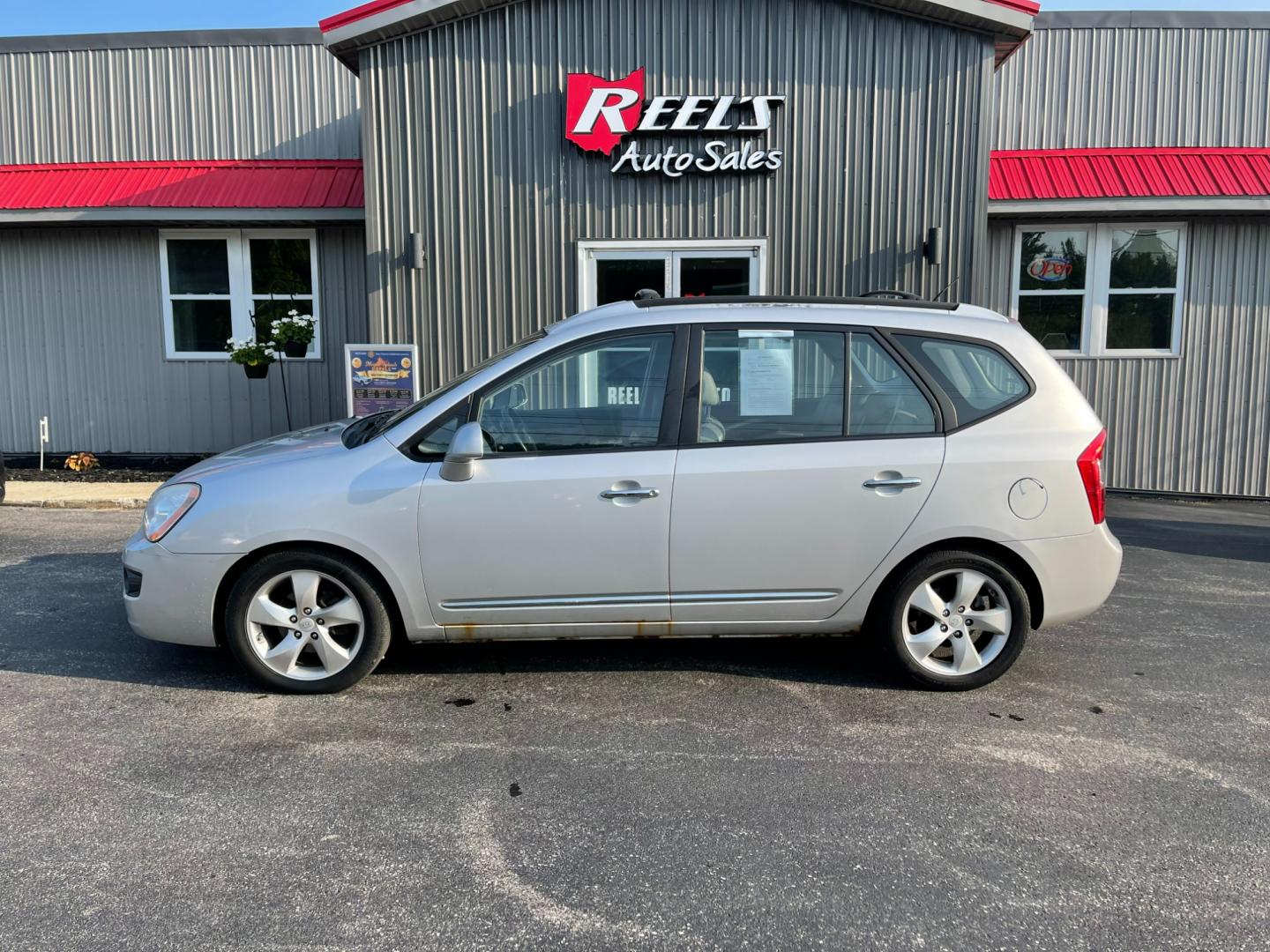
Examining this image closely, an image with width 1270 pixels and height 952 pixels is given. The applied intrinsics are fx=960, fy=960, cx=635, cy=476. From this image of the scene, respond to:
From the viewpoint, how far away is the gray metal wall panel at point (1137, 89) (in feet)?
38.1

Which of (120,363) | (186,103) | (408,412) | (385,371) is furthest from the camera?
(186,103)

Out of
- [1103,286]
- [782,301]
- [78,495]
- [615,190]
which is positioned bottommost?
[78,495]

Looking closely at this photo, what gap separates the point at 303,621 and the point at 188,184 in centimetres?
923

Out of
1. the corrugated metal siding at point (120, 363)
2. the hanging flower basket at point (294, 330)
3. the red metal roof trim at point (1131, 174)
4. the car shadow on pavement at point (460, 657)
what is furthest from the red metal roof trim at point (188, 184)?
the red metal roof trim at point (1131, 174)

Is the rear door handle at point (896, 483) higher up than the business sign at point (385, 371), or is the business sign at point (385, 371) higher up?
the business sign at point (385, 371)

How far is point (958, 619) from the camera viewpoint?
4.49 m

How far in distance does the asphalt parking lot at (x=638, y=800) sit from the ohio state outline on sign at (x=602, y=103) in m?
6.42

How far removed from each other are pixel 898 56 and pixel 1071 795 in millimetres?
8301

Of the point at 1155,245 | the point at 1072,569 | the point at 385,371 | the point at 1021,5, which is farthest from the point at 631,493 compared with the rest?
the point at 1155,245

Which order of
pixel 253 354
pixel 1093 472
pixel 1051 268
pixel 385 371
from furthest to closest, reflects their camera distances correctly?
pixel 253 354 → pixel 1051 268 → pixel 385 371 → pixel 1093 472

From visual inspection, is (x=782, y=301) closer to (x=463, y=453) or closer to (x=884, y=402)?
(x=884, y=402)

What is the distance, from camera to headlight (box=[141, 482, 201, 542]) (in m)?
4.40

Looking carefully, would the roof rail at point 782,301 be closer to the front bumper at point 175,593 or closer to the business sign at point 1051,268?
the front bumper at point 175,593

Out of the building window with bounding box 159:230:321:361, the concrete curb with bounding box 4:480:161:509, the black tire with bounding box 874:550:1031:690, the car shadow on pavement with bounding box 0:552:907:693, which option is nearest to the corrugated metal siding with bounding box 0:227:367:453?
the building window with bounding box 159:230:321:361
